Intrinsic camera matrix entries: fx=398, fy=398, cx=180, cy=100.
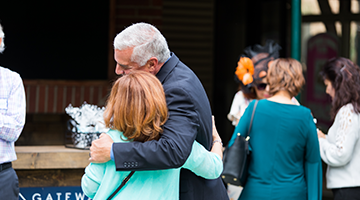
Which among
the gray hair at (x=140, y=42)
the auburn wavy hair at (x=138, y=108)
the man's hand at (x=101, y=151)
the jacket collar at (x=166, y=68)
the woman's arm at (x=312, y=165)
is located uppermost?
the gray hair at (x=140, y=42)

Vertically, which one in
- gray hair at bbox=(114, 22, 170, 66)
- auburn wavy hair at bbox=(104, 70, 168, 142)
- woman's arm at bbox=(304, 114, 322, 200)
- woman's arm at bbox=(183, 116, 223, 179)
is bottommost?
woman's arm at bbox=(304, 114, 322, 200)

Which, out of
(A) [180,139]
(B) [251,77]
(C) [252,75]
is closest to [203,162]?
(A) [180,139]

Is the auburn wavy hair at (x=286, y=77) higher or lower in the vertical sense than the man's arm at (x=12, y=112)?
higher

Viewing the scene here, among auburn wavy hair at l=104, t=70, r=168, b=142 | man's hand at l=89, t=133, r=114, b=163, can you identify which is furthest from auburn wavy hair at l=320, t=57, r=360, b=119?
man's hand at l=89, t=133, r=114, b=163

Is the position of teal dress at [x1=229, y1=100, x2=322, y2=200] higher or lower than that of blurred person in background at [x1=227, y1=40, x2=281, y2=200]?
lower

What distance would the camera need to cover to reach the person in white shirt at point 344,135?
2771mm

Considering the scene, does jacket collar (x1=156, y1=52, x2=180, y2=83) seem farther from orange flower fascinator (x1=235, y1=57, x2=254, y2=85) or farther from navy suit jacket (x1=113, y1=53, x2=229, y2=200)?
orange flower fascinator (x1=235, y1=57, x2=254, y2=85)

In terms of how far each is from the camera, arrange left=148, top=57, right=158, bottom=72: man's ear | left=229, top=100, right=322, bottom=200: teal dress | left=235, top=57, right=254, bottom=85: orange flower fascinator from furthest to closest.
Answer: left=235, top=57, right=254, bottom=85: orange flower fascinator, left=229, top=100, right=322, bottom=200: teal dress, left=148, top=57, right=158, bottom=72: man's ear

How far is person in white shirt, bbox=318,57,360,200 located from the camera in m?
2.77

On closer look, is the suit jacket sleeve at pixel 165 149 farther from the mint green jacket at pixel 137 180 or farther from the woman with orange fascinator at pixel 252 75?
the woman with orange fascinator at pixel 252 75

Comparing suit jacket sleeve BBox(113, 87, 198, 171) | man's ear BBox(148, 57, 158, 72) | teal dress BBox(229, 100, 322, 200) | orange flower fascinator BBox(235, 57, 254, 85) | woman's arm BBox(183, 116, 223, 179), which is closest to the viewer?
suit jacket sleeve BBox(113, 87, 198, 171)

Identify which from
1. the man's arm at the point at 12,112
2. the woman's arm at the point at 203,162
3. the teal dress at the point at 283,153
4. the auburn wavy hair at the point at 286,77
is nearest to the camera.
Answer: the woman's arm at the point at 203,162

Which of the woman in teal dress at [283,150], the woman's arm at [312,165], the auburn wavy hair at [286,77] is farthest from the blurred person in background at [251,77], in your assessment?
the woman's arm at [312,165]

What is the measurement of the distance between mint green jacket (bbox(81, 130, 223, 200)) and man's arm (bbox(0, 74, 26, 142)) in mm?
846
